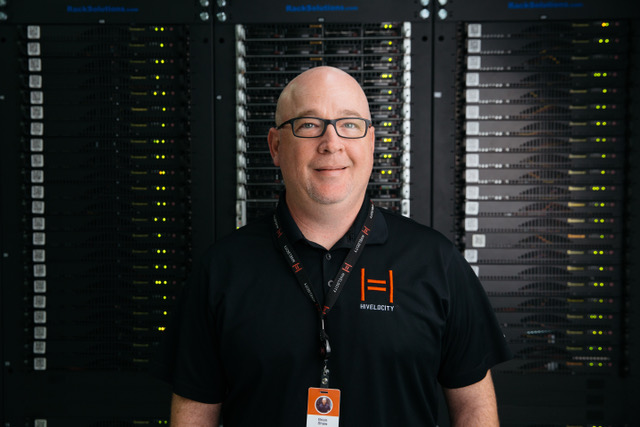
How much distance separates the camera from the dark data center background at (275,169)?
2.47 m

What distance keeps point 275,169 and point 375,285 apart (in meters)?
1.24

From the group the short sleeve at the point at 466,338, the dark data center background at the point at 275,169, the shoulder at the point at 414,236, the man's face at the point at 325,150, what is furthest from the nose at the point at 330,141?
the dark data center background at the point at 275,169

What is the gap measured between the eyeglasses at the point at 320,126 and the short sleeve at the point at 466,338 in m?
0.51

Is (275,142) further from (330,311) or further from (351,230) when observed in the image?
(330,311)

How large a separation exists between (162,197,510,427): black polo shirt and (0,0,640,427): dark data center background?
1.04m

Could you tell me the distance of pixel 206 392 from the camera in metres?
1.47

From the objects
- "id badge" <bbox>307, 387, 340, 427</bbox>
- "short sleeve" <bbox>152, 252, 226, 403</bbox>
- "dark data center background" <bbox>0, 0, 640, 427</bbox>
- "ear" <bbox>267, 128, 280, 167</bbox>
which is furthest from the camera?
"dark data center background" <bbox>0, 0, 640, 427</bbox>

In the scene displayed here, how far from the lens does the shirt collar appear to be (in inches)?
58.7

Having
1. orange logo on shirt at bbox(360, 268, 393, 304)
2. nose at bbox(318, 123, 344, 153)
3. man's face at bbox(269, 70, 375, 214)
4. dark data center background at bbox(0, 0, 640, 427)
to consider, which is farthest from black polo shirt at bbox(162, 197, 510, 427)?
dark data center background at bbox(0, 0, 640, 427)

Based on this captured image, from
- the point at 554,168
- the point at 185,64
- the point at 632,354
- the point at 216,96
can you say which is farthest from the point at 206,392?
the point at 632,354

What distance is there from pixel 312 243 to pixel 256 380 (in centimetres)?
43

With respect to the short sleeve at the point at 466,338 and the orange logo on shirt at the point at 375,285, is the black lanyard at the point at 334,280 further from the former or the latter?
the short sleeve at the point at 466,338

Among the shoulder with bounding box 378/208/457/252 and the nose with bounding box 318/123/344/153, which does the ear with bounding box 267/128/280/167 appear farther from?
the shoulder with bounding box 378/208/457/252

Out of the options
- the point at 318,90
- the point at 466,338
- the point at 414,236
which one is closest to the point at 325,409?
the point at 466,338
